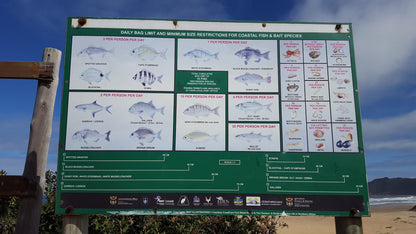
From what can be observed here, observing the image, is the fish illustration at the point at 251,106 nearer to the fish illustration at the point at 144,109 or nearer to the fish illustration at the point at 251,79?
the fish illustration at the point at 251,79

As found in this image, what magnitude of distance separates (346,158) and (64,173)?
11.4 feet

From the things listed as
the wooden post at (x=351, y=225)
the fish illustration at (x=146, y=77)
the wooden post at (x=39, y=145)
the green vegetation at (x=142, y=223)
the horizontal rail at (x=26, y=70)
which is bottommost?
the green vegetation at (x=142, y=223)

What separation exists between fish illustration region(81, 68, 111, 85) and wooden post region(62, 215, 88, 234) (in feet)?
5.50

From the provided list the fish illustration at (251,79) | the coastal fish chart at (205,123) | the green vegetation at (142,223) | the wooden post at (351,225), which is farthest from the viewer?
the green vegetation at (142,223)

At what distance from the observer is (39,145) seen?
395 centimetres

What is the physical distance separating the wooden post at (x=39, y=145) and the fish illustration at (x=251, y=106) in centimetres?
253

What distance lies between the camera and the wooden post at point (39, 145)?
3795 mm

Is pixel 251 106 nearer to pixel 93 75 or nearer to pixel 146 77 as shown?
pixel 146 77

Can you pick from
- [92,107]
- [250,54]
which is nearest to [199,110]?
[250,54]

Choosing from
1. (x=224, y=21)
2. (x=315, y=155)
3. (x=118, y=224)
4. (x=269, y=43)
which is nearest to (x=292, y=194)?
(x=315, y=155)

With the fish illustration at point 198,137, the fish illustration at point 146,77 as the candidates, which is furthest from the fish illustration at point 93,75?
the fish illustration at point 198,137

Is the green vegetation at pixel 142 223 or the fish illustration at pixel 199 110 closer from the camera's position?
the fish illustration at pixel 199 110

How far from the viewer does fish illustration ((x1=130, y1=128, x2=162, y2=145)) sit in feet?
11.8

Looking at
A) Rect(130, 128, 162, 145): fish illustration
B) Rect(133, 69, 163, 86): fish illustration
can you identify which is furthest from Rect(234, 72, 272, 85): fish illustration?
Rect(130, 128, 162, 145): fish illustration
